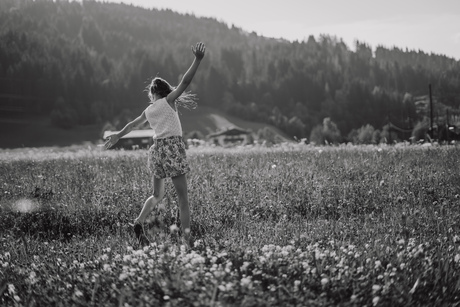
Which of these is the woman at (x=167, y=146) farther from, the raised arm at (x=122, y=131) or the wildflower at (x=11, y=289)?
the wildflower at (x=11, y=289)

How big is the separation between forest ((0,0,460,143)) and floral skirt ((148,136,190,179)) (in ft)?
261

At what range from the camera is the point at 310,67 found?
131 meters

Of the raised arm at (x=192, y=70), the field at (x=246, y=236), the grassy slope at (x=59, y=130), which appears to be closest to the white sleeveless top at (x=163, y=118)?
the raised arm at (x=192, y=70)

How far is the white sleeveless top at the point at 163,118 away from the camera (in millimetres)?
5746


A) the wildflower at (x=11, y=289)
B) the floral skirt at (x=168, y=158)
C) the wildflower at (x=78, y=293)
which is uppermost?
the floral skirt at (x=168, y=158)

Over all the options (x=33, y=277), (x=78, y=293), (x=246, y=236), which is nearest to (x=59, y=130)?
(x=246, y=236)

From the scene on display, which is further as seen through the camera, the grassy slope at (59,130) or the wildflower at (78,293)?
the grassy slope at (59,130)

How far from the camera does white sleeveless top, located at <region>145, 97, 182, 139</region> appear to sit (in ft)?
18.9

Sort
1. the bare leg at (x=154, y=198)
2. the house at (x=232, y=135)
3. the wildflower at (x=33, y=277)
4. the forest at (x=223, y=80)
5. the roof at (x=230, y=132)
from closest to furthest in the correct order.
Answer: the wildflower at (x=33, y=277) → the bare leg at (x=154, y=198) → the house at (x=232, y=135) → the roof at (x=230, y=132) → the forest at (x=223, y=80)

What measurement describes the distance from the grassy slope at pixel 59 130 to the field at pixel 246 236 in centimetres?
7396

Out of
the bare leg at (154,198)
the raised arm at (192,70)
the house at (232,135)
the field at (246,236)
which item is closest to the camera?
the field at (246,236)

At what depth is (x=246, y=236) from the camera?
566 centimetres

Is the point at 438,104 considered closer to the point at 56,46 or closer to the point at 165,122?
the point at 56,46

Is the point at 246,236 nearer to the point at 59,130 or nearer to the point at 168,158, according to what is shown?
the point at 168,158
